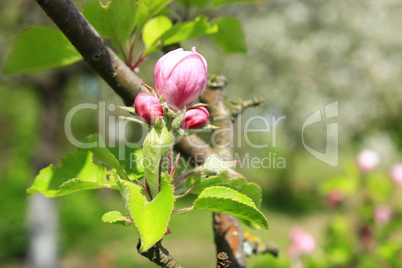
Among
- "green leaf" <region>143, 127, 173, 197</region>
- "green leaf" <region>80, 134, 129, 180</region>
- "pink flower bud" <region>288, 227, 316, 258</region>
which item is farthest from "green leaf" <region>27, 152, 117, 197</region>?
"pink flower bud" <region>288, 227, 316, 258</region>

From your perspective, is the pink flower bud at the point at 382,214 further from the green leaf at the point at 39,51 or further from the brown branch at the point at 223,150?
the green leaf at the point at 39,51

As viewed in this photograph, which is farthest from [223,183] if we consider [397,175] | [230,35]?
A: [397,175]

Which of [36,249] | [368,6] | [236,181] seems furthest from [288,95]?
[236,181]

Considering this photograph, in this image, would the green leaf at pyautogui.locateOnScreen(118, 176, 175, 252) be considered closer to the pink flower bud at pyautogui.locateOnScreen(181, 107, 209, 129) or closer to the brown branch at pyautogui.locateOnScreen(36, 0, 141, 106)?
the pink flower bud at pyautogui.locateOnScreen(181, 107, 209, 129)

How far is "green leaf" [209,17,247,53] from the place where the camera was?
88 centimetres

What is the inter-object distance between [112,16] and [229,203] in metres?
0.38

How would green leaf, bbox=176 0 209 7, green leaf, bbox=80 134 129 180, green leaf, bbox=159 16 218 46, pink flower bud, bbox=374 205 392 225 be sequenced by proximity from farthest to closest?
pink flower bud, bbox=374 205 392 225 < green leaf, bbox=176 0 209 7 < green leaf, bbox=159 16 218 46 < green leaf, bbox=80 134 129 180

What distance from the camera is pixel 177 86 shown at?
50cm

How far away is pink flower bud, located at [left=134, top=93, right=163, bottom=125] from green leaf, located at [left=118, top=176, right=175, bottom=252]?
91mm

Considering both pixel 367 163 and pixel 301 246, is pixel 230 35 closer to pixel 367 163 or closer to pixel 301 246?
pixel 301 246

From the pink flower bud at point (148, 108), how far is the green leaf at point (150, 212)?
91 millimetres

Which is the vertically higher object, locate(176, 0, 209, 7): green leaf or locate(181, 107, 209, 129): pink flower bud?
locate(176, 0, 209, 7): green leaf

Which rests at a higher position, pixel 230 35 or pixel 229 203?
pixel 230 35

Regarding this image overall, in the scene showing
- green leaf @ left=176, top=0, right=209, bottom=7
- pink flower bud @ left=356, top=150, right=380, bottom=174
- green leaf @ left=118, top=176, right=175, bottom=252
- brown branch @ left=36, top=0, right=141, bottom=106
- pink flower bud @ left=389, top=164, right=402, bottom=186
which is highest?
green leaf @ left=176, top=0, right=209, bottom=7
